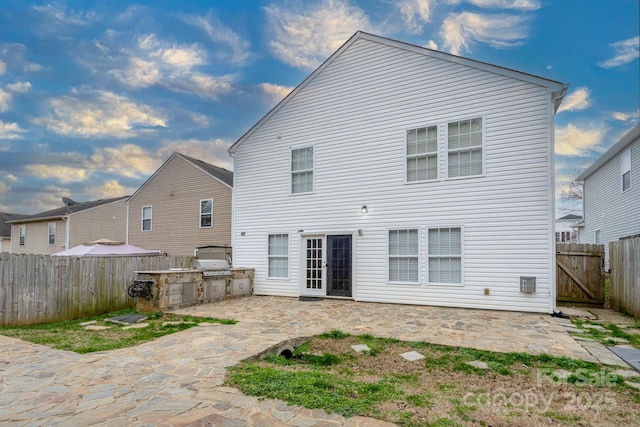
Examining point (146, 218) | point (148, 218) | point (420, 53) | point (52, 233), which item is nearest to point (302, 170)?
point (420, 53)

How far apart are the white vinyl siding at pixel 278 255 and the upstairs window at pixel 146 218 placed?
9.95 metres

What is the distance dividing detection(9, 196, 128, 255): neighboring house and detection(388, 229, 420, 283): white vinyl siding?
21.2 meters

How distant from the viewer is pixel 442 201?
9.42 m

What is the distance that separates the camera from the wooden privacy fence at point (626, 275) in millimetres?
8180

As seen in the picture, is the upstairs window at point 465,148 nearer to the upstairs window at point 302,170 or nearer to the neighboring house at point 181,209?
the upstairs window at point 302,170

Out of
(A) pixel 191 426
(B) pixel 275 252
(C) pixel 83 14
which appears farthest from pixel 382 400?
(C) pixel 83 14

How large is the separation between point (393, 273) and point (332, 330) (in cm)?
403

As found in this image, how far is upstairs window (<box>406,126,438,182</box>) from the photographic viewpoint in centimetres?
966

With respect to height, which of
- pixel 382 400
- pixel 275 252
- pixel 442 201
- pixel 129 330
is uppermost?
pixel 442 201

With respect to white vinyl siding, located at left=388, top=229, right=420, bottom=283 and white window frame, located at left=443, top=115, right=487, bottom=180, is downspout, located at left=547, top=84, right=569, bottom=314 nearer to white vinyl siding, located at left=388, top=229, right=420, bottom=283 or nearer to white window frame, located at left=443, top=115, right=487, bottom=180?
white window frame, located at left=443, top=115, right=487, bottom=180

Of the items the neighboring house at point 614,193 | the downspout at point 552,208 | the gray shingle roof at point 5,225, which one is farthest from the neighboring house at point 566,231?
the gray shingle roof at point 5,225

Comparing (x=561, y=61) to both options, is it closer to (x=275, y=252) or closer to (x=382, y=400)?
(x=275, y=252)

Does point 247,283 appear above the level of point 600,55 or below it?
below

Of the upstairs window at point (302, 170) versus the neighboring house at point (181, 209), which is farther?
the neighboring house at point (181, 209)
